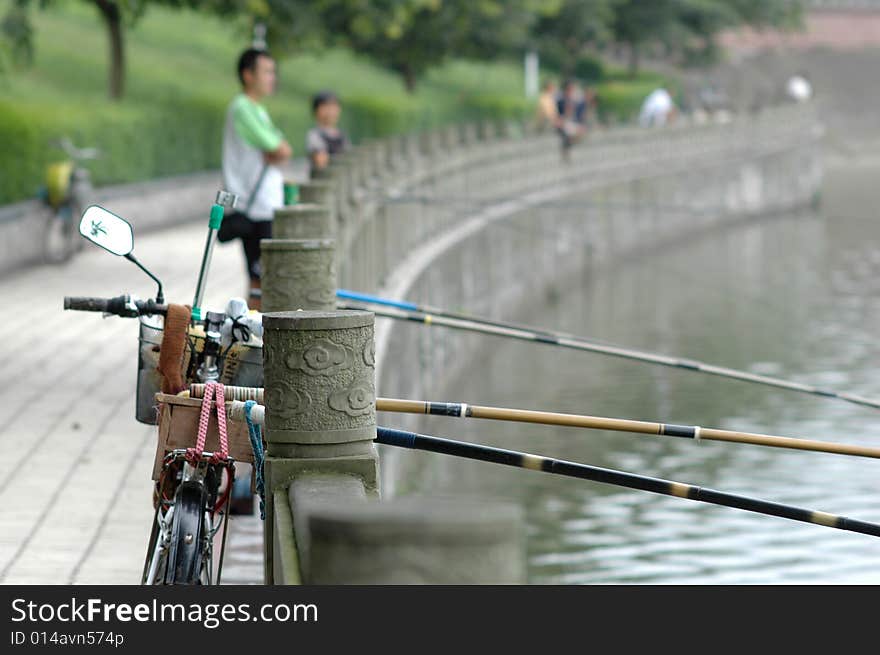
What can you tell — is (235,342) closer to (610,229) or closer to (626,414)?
(626,414)

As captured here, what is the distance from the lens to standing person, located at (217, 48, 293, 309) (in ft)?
32.4

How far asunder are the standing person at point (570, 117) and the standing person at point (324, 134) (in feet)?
58.4

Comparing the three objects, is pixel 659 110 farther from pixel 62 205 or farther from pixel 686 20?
pixel 62 205

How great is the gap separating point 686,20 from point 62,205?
44.3 meters

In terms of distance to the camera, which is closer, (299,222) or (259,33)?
(299,222)

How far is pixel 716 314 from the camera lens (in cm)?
2800

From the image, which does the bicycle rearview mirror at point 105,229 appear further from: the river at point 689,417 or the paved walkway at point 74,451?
the river at point 689,417

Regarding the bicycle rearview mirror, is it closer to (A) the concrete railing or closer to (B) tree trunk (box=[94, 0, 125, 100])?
(A) the concrete railing

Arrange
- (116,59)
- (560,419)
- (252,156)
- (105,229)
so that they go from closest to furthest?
(105,229) < (560,419) < (252,156) < (116,59)

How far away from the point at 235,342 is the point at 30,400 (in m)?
5.24

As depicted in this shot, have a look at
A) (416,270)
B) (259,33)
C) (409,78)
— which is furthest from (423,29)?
(416,270)

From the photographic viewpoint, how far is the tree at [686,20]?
189ft

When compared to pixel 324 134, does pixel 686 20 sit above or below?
above

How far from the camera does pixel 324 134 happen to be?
548 inches
